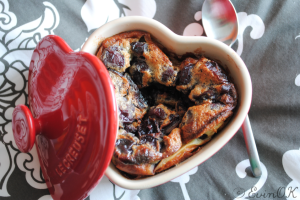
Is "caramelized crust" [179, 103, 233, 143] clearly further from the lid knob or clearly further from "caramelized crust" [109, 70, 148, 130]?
the lid knob

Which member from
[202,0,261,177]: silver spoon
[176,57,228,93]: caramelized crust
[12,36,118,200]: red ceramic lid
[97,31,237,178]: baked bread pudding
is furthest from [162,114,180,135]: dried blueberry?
[202,0,261,177]: silver spoon

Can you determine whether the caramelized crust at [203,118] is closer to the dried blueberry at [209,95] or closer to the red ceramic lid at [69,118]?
the dried blueberry at [209,95]

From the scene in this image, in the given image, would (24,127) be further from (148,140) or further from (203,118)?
(203,118)

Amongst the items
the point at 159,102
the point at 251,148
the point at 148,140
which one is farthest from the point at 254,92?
the point at 148,140

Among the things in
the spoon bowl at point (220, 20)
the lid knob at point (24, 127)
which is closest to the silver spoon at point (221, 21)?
the spoon bowl at point (220, 20)

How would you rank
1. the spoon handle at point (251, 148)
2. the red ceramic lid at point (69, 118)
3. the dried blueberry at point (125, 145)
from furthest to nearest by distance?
1. the spoon handle at point (251, 148)
2. the dried blueberry at point (125, 145)
3. the red ceramic lid at point (69, 118)

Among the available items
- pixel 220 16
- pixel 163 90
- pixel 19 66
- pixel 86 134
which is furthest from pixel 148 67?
pixel 19 66
